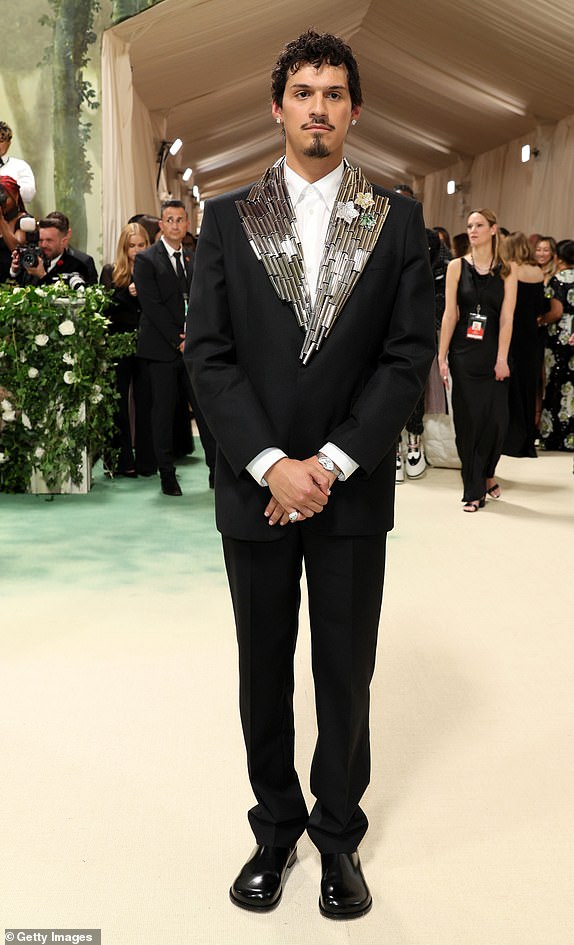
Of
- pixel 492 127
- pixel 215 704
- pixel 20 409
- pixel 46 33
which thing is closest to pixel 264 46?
pixel 46 33

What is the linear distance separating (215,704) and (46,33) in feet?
19.7

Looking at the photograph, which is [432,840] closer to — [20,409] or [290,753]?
[290,753]

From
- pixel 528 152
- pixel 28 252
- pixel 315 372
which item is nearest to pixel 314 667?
pixel 315 372

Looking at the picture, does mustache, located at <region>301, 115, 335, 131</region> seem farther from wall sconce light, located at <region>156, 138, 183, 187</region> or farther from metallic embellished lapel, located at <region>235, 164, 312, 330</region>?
wall sconce light, located at <region>156, 138, 183, 187</region>

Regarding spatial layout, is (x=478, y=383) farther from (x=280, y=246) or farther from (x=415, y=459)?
(x=280, y=246)

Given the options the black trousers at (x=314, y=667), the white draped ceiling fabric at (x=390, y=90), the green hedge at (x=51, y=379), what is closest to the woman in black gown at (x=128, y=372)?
the green hedge at (x=51, y=379)

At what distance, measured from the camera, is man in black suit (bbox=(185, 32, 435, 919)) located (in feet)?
5.79

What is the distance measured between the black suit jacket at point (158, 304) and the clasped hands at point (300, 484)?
13.9 feet

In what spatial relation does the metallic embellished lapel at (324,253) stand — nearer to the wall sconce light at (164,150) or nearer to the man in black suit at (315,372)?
the man in black suit at (315,372)

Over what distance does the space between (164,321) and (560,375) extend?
345cm

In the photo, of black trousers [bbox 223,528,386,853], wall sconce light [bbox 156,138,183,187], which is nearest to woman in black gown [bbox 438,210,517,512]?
black trousers [bbox 223,528,386,853]

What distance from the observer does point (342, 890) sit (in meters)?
1.91

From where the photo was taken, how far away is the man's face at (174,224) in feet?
18.8

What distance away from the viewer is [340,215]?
1799 millimetres
